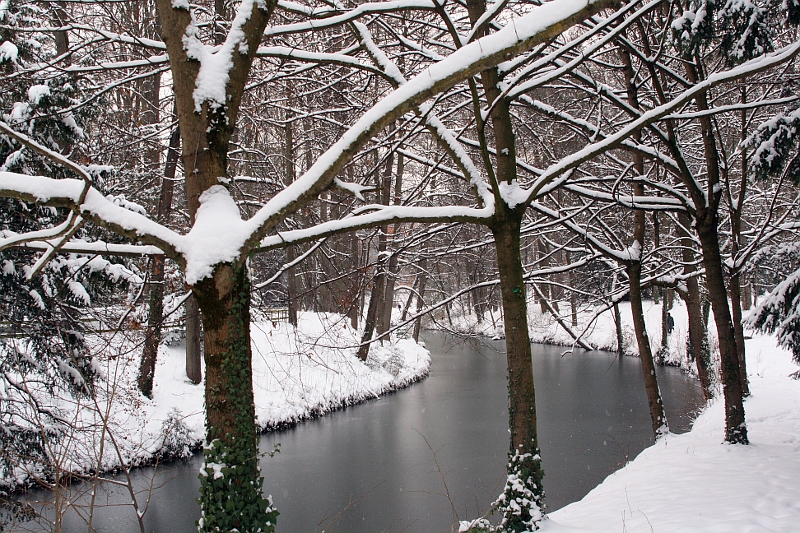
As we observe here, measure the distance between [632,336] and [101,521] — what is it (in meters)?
17.5

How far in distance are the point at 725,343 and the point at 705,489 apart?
2.06m

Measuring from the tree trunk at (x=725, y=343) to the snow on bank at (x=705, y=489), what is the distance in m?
0.22

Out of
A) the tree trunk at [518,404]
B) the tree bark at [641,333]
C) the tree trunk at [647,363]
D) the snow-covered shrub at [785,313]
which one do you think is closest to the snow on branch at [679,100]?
the tree trunk at [518,404]

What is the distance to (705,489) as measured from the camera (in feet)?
16.2

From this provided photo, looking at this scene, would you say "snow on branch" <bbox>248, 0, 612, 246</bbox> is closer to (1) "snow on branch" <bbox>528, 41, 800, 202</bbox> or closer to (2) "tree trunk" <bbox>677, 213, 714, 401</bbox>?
(1) "snow on branch" <bbox>528, 41, 800, 202</bbox>

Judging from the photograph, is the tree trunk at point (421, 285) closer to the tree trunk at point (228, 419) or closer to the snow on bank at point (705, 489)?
the snow on bank at point (705, 489)

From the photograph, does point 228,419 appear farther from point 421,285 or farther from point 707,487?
point 421,285

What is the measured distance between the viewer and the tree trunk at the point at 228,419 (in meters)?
3.16

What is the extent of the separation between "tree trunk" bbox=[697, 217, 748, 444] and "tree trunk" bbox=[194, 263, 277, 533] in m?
5.29

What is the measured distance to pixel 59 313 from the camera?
6762 millimetres

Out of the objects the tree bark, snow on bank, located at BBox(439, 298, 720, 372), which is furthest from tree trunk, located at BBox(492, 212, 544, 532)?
snow on bank, located at BBox(439, 298, 720, 372)

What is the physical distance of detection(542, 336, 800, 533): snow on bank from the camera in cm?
414

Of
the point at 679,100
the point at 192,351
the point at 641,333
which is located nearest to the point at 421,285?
the point at 192,351

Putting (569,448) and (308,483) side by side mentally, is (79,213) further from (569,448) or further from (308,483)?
(569,448)
